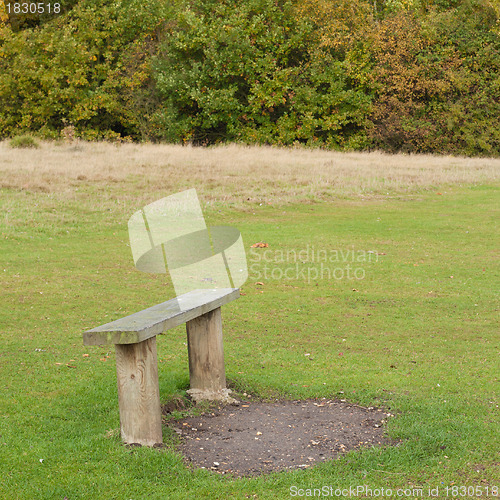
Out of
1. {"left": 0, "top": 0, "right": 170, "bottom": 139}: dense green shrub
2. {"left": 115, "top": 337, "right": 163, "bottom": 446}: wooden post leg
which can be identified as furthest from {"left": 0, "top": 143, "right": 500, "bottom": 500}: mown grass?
{"left": 0, "top": 0, "right": 170, "bottom": 139}: dense green shrub

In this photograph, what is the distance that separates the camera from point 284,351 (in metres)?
6.23

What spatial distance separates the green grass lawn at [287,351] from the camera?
12.4 ft

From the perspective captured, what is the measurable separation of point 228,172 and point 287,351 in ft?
51.8

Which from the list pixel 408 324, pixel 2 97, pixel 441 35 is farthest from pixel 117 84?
pixel 408 324

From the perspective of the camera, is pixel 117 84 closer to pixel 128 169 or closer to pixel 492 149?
pixel 128 169

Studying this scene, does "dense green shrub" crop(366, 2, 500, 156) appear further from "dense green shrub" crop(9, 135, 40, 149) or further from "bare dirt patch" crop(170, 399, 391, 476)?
"bare dirt patch" crop(170, 399, 391, 476)

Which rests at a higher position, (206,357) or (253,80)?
(253,80)

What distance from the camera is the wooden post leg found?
4.03 meters

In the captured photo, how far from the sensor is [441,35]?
3434cm

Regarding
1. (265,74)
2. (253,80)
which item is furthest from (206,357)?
(253,80)

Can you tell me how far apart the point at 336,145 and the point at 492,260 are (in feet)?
84.0

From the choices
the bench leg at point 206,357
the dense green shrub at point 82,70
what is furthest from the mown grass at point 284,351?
the dense green shrub at point 82,70

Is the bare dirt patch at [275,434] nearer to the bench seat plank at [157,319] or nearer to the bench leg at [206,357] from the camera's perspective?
the bench leg at [206,357]

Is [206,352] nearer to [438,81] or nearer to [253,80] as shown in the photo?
[253,80]
